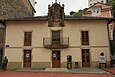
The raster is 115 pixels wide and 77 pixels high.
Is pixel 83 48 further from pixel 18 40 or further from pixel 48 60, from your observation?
pixel 18 40

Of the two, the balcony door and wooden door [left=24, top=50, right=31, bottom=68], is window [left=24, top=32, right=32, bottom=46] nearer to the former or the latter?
wooden door [left=24, top=50, right=31, bottom=68]

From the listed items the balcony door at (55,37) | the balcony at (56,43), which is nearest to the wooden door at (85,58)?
the balcony at (56,43)

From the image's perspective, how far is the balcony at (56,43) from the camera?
23.3 meters

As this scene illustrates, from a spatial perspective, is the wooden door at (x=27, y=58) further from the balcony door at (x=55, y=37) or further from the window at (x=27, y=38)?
the balcony door at (x=55, y=37)

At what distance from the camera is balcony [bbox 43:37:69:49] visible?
23344 millimetres

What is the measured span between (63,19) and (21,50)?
6.68 m

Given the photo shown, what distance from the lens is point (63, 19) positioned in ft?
79.7

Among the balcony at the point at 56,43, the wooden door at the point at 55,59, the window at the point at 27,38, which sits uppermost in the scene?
the window at the point at 27,38

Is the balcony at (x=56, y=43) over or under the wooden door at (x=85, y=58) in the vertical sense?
over

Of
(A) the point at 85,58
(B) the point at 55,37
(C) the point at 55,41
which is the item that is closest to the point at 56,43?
(C) the point at 55,41

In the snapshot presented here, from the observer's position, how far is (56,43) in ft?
78.3

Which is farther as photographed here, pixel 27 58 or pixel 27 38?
pixel 27 38

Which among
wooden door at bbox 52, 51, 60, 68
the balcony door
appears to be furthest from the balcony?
wooden door at bbox 52, 51, 60, 68

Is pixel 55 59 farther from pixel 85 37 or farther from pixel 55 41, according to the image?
pixel 85 37
